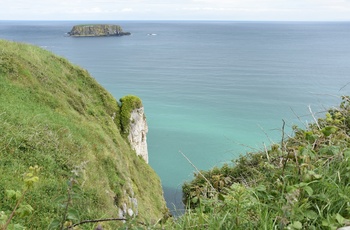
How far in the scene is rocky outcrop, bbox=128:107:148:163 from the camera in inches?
1116

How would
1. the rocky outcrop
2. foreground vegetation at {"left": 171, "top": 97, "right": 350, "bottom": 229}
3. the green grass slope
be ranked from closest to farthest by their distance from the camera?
foreground vegetation at {"left": 171, "top": 97, "right": 350, "bottom": 229} → the green grass slope → the rocky outcrop

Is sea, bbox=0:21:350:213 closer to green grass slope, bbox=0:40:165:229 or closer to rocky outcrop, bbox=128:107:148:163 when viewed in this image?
green grass slope, bbox=0:40:165:229

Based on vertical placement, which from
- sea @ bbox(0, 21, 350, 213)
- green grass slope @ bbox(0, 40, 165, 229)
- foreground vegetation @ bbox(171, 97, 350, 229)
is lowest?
sea @ bbox(0, 21, 350, 213)

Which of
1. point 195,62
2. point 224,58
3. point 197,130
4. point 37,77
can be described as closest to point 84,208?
point 37,77

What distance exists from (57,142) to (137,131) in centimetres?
1594

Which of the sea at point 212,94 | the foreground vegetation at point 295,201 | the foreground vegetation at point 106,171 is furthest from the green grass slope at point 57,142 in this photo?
the sea at point 212,94

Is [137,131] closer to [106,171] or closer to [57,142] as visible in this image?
[106,171]

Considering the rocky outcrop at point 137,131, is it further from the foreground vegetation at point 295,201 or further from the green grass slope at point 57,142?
the foreground vegetation at point 295,201

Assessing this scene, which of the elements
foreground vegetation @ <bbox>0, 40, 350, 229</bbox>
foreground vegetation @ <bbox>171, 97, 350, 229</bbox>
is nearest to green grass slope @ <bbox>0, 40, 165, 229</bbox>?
foreground vegetation @ <bbox>0, 40, 350, 229</bbox>

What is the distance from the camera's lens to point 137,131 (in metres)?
29.2

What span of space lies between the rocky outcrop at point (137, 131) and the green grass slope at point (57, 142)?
7.13 ft

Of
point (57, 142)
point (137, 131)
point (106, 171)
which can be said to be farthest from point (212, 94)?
point (57, 142)

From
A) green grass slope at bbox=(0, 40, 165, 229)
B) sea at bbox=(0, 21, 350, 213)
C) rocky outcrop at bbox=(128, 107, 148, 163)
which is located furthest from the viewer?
sea at bbox=(0, 21, 350, 213)

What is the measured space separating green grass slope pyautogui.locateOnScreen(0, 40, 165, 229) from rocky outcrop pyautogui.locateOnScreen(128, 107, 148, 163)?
2172 mm
